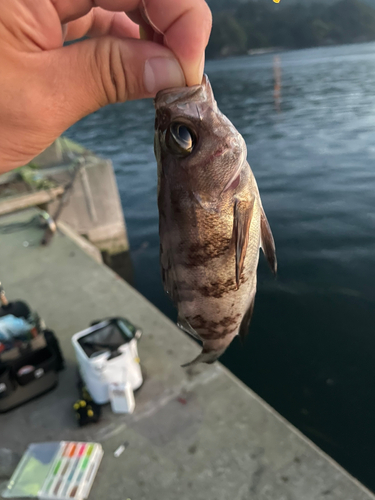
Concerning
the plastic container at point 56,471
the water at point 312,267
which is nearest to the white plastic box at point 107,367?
the plastic container at point 56,471

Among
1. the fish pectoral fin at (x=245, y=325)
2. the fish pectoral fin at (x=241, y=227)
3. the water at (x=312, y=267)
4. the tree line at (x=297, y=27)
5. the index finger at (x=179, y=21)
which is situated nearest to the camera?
the index finger at (x=179, y=21)

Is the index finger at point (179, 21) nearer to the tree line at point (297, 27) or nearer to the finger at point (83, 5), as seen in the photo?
the finger at point (83, 5)

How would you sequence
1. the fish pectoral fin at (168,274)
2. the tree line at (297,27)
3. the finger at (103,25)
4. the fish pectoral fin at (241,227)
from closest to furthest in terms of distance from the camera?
the fish pectoral fin at (241,227), the fish pectoral fin at (168,274), the finger at (103,25), the tree line at (297,27)

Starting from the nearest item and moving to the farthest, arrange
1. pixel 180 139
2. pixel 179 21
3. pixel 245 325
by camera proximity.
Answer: pixel 179 21, pixel 180 139, pixel 245 325

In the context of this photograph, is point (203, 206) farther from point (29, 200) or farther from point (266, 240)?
point (29, 200)

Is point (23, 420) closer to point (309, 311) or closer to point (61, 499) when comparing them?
point (61, 499)

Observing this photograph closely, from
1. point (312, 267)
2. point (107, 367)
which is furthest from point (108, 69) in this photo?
point (312, 267)
